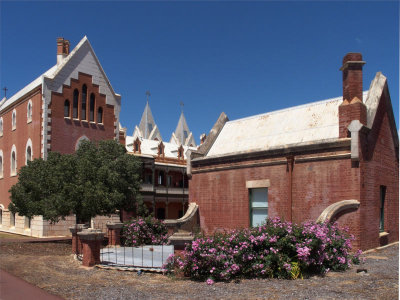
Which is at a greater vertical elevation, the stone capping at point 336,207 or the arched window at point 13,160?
the arched window at point 13,160

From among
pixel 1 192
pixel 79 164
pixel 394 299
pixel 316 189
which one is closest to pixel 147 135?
pixel 1 192

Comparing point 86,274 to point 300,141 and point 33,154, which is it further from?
point 33,154

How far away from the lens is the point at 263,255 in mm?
10375

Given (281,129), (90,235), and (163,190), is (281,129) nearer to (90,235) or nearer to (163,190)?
(90,235)

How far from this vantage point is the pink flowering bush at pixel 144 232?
19.5 m

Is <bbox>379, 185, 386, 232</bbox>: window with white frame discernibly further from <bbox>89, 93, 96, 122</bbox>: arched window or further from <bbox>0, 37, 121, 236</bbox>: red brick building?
<bbox>89, 93, 96, 122</bbox>: arched window

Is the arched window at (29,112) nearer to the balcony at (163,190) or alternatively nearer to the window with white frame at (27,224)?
the window with white frame at (27,224)

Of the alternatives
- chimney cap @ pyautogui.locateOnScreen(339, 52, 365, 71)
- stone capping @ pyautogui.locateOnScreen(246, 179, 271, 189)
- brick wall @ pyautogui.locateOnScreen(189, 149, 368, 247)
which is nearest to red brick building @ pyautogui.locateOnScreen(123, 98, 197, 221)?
brick wall @ pyautogui.locateOnScreen(189, 149, 368, 247)

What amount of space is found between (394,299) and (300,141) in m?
9.70

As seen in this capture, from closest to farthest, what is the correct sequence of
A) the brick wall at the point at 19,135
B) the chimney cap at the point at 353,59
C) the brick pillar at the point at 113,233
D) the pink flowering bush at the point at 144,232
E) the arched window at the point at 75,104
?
the chimney cap at the point at 353,59 → the brick pillar at the point at 113,233 → the pink flowering bush at the point at 144,232 → the brick wall at the point at 19,135 → the arched window at the point at 75,104

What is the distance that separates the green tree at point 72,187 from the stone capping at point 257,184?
6841 mm

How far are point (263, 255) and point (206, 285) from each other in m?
1.72

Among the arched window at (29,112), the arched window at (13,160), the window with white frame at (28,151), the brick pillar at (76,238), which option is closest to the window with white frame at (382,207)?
the brick pillar at (76,238)

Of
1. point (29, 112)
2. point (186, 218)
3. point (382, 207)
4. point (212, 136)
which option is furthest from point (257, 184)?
point (29, 112)
